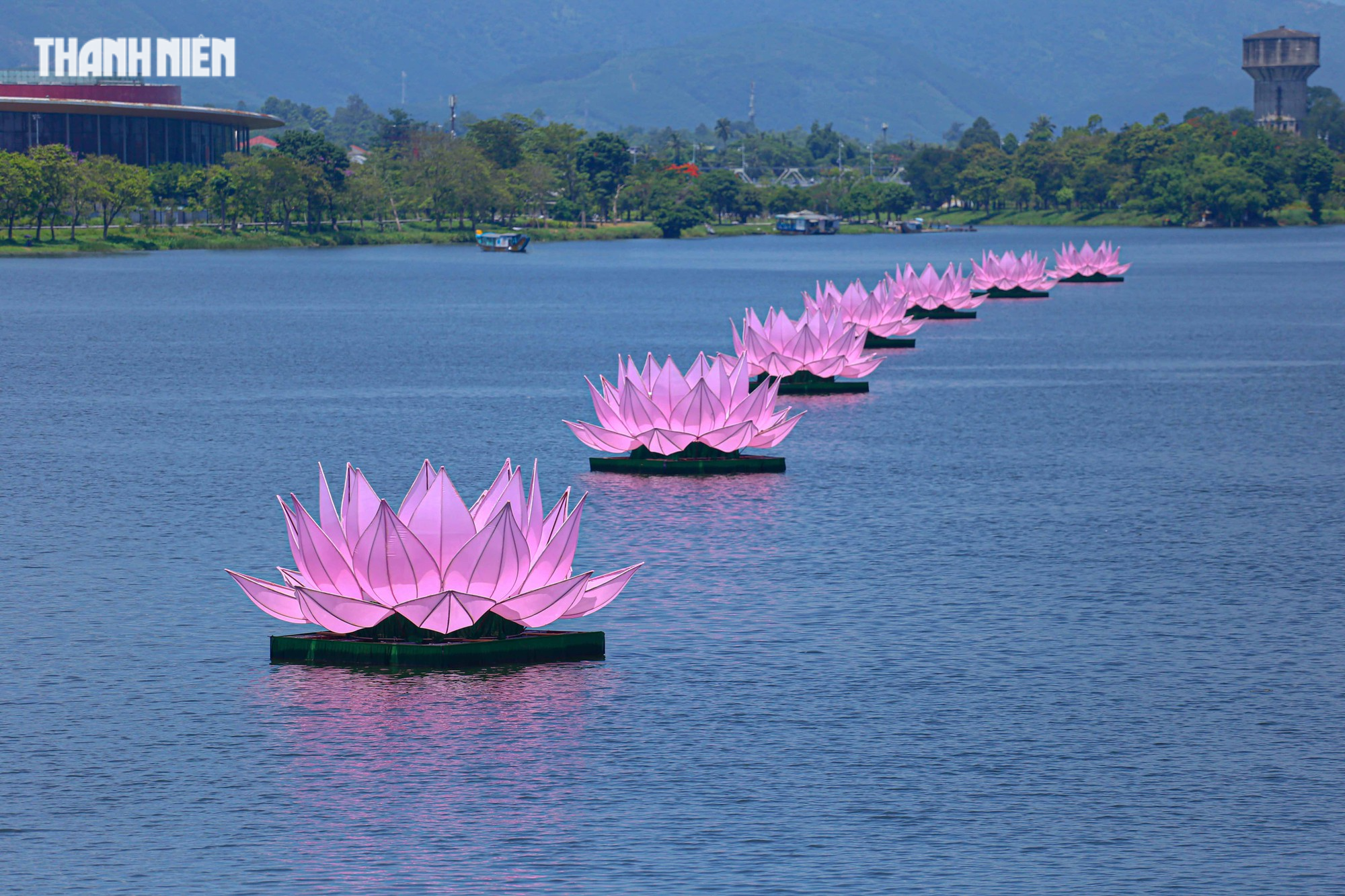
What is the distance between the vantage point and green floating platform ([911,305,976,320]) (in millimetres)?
87375

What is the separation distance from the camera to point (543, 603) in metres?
19.3

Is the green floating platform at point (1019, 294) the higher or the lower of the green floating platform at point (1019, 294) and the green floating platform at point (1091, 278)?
the lower

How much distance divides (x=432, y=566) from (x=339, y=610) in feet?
3.64

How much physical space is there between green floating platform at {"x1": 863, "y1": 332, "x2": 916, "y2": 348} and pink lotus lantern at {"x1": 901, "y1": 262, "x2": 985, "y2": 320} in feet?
47.1

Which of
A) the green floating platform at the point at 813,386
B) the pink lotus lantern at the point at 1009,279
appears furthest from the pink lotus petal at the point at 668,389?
the pink lotus lantern at the point at 1009,279

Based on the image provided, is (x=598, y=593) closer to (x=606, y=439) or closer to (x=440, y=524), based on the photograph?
(x=440, y=524)

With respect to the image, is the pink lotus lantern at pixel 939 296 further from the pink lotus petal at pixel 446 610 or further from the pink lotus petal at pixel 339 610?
the pink lotus petal at pixel 339 610

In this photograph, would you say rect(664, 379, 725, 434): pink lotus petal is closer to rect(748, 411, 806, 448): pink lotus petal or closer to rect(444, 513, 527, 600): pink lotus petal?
rect(748, 411, 806, 448): pink lotus petal

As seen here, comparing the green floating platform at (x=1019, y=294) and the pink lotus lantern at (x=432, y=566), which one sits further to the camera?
the green floating platform at (x=1019, y=294)

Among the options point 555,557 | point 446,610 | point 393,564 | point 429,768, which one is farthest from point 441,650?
point 429,768

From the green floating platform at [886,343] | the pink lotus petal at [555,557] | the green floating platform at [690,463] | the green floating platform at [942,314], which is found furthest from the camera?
the green floating platform at [942,314]

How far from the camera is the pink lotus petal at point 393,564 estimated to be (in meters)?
18.5

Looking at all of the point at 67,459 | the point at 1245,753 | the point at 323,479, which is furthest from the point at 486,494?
the point at 67,459

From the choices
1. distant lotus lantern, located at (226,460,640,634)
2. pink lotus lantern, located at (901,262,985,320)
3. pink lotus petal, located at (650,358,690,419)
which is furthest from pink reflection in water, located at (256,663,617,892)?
pink lotus lantern, located at (901,262,985,320)
